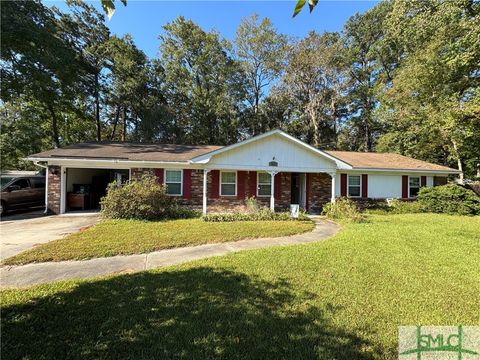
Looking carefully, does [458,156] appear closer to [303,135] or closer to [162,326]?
[303,135]

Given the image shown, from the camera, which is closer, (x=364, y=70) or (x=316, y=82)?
(x=316, y=82)

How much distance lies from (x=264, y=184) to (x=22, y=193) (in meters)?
12.7

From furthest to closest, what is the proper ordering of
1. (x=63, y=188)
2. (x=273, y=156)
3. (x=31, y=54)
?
(x=31, y=54) < (x=273, y=156) < (x=63, y=188)

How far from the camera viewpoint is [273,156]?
44.8ft

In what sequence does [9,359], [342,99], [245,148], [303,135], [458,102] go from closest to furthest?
[9,359] → [245,148] → [458,102] → [342,99] → [303,135]

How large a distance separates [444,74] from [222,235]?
2065 centimetres

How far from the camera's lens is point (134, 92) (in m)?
26.2

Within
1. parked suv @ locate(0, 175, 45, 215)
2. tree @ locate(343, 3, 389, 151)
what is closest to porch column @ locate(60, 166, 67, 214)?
parked suv @ locate(0, 175, 45, 215)

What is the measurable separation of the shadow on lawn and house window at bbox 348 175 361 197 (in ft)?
43.5

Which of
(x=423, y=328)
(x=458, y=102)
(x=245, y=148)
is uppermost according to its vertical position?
(x=458, y=102)

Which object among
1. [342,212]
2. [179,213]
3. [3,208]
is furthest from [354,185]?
[3,208]

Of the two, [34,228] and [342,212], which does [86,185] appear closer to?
[34,228]

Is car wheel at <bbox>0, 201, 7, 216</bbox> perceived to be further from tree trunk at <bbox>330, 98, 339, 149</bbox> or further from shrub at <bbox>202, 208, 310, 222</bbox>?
tree trunk at <bbox>330, 98, 339, 149</bbox>

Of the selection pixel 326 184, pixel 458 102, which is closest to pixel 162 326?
pixel 326 184
